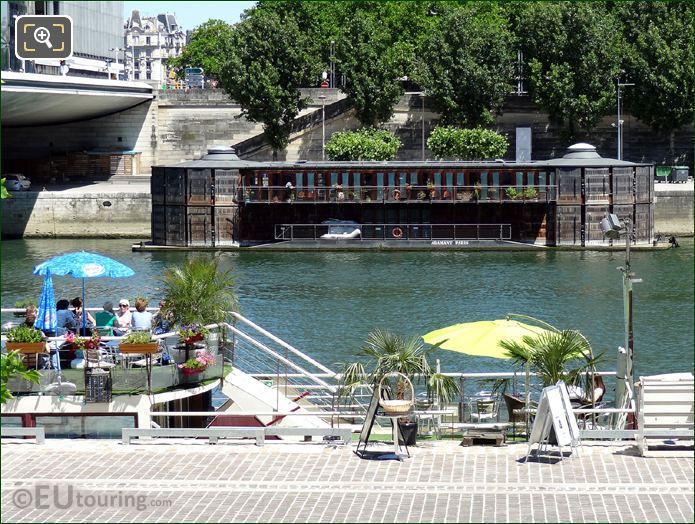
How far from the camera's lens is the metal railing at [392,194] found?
6631 cm

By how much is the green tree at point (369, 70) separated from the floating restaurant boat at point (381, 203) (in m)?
12.4

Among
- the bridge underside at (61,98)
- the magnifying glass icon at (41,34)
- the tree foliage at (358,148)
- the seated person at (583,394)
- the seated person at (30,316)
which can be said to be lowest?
Answer: the seated person at (583,394)

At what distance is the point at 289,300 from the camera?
49406 millimetres

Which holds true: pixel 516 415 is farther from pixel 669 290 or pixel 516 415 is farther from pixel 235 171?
pixel 235 171

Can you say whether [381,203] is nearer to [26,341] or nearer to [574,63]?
[574,63]

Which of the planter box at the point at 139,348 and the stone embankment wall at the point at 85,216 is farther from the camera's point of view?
the stone embankment wall at the point at 85,216

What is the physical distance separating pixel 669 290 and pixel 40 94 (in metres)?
33.4

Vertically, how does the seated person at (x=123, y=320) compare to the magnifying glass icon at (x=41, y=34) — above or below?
below

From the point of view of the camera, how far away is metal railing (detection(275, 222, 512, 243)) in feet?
218

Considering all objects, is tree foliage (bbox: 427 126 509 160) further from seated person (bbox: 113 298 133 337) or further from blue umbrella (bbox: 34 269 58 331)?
blue umbrella (bbox: 34 269 58 331)

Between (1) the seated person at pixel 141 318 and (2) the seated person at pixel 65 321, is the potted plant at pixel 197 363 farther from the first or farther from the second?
(2) the seated person at pixel 65 321

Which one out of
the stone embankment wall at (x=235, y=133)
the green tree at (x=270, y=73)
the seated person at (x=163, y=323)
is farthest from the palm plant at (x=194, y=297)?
the stone embankment wall at (x=235, y=133)

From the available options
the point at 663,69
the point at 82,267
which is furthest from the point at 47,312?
the point at 663,69

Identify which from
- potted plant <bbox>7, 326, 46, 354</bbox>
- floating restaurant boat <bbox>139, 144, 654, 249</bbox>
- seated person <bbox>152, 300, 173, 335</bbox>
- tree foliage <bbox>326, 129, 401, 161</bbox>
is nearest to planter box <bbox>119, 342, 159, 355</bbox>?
potted plant <bbox>7, 326, 46, 354</bbox>
